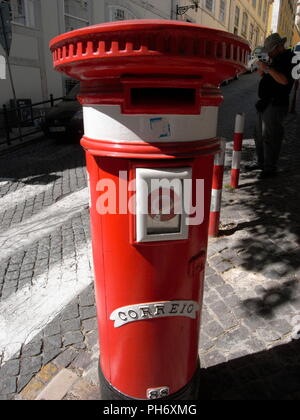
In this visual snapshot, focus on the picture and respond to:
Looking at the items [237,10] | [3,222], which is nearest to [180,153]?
[3,222]

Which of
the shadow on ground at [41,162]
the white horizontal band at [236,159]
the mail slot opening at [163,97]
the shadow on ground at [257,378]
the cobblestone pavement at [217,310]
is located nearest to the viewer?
the mail slot opening at [163,97]

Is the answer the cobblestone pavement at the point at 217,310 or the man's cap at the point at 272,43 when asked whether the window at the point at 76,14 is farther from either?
the cobblestone pavement at the point at 217,310

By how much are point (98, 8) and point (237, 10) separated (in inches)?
980

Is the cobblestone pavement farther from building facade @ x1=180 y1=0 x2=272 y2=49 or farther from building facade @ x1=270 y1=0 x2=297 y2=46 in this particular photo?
building facade @ x1=270 y1=0 x2=297 y2=46

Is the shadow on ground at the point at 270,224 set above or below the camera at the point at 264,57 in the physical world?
below

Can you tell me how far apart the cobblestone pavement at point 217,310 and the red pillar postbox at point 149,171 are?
83cm

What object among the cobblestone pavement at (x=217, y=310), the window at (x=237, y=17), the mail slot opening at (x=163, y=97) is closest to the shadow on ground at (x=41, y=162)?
the cobblestone pavement at (x=217, y=310)

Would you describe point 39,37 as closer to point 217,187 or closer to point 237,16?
point 217,187

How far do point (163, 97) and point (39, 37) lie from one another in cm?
1355

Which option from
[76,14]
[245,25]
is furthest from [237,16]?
[76,14]

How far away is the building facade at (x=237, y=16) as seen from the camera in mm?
25703

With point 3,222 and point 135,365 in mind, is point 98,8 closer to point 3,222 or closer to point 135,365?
point 3,222

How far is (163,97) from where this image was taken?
4.28ft

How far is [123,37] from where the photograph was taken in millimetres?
1076
